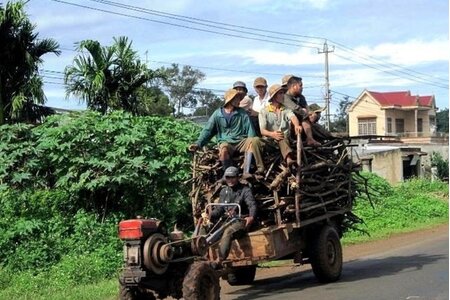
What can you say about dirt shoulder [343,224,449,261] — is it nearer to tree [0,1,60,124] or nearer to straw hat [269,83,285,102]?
straw hat [269,83,285,102]

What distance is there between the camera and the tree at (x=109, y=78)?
60.4 feet

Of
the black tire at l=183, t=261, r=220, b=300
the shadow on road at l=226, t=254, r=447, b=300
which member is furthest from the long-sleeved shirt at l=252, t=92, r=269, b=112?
the black tire at l=183, t=261, r=220, b=300

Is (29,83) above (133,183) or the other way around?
above

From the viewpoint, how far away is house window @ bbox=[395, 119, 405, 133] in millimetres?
72875

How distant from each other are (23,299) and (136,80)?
993 centimetres

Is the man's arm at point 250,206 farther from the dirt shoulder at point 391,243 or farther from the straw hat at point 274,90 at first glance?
the dirt shoulder at point 391,243

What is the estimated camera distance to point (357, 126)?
73.3 meters

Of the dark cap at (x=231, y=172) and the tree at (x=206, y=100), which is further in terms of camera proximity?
the tree at (x=206, y=100)

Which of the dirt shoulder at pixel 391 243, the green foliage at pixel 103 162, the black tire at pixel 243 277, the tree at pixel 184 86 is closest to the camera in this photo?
the black tire at pixel 243 277

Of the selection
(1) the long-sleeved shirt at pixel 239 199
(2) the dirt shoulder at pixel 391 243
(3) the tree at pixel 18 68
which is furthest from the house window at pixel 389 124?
(1) the long-sleeved shirt at pixel 239 199

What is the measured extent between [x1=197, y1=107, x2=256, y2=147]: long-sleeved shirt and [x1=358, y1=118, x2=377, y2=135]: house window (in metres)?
62.7

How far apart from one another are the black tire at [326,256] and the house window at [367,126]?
61.7 metres

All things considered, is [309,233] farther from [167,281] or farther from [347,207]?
[167,281]

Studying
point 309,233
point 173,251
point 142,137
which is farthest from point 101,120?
point 173,251
